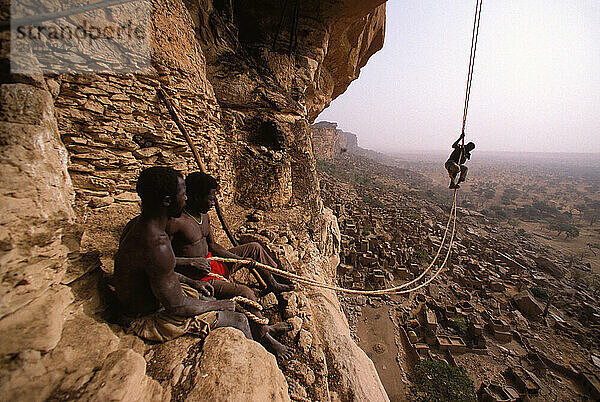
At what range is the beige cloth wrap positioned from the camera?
1.56 meters

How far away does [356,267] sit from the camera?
10320 mm

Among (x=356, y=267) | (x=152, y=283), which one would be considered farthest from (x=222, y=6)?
(x=356, y=267)

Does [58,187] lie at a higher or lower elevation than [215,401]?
higher

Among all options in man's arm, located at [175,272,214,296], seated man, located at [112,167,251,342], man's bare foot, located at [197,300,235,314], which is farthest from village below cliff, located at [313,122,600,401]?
seated man, located at [112,167,251,342]

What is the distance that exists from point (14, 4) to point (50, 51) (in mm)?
371

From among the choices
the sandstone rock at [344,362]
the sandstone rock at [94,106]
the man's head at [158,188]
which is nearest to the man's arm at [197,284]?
the man's head at [158,188]

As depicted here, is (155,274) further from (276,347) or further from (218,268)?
(276,347)

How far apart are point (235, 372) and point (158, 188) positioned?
51.0 inches

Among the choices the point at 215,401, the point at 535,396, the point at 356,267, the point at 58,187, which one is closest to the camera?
the point at 215,401

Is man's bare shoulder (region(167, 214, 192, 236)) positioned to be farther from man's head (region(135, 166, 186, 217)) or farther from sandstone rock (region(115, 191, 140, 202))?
sandstone rock (region(115, 191, 140, 202))

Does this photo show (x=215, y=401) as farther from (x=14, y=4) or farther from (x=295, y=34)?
(x=295, y=34)

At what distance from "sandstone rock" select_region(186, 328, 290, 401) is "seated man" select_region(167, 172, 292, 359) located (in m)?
0.51

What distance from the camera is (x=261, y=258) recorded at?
2820 mm

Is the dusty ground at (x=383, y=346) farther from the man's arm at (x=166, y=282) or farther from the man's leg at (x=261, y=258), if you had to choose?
the man's arm at (x=166, y=282)
